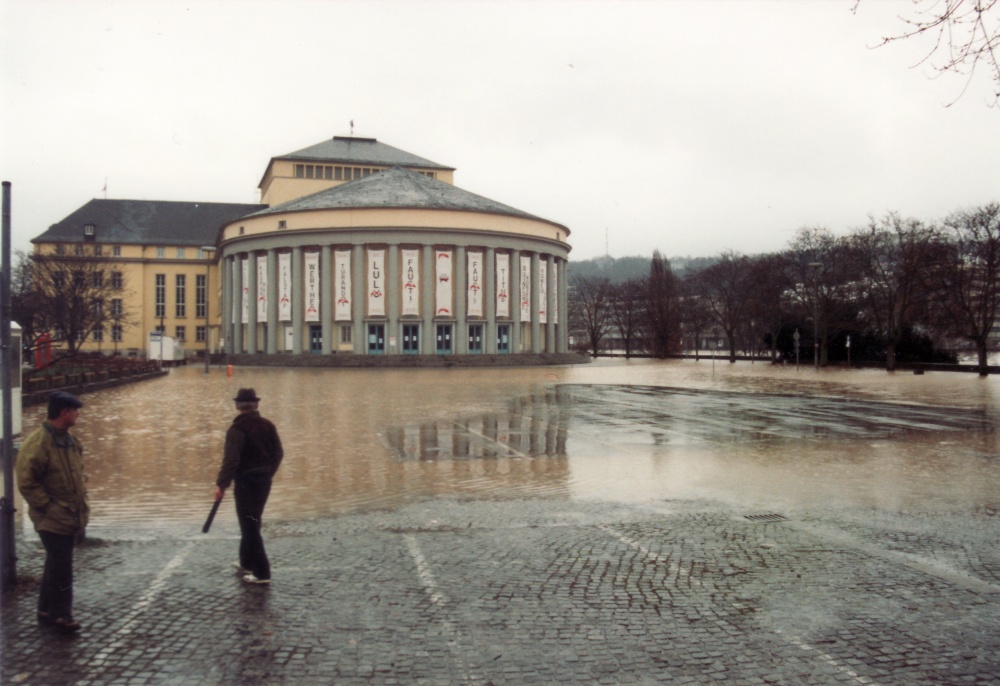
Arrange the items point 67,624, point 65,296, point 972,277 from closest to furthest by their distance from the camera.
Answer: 1. point 67,624
2. point 65,296
3. point 972,277

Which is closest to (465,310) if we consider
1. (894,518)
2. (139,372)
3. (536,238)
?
(536,238)

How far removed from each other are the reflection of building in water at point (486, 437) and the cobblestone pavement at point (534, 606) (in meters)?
5.43

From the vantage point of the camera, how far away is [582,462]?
13.2m

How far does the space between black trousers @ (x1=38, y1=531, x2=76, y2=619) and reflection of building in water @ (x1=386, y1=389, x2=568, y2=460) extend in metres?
8.21

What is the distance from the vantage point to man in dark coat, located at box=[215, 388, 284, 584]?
6.48 metres

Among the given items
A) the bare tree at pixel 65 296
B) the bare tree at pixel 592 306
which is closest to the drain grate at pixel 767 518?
the bare tree at pixel 65 296

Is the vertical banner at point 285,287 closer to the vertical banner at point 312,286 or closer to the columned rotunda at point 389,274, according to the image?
the columned rotunda at point 389,274

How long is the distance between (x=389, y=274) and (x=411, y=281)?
6.26 feet

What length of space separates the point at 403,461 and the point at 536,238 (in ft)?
198

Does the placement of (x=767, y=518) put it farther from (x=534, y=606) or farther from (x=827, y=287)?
(x=827, y=287)

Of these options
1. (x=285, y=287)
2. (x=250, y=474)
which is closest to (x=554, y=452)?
(x=250, y=474)

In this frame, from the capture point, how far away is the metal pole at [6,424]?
628 centimetres

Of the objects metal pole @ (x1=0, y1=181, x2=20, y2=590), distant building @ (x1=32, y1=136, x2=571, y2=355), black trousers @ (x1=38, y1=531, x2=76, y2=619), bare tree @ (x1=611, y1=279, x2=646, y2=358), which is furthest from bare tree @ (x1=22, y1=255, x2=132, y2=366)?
bare tree @ (x1=611, y1=279, x2=646, y2=358)

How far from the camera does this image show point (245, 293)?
7244 cm
